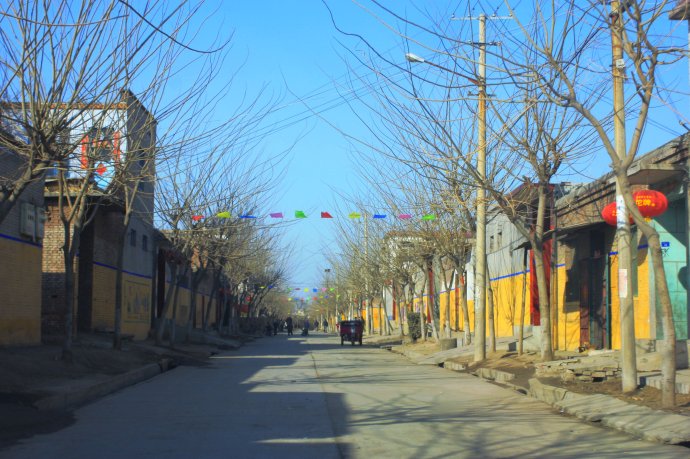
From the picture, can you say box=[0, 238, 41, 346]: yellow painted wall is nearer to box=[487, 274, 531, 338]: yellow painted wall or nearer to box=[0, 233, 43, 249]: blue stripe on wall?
box=[0, 233, 43, 249]: blue stripe on wall

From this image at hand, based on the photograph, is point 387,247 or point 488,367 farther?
point 387,247

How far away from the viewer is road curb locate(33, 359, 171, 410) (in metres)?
12.4

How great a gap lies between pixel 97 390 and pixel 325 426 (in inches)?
249

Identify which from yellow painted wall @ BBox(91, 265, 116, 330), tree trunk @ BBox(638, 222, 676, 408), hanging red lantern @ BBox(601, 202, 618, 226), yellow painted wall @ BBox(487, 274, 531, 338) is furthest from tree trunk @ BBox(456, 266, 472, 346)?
tree trunk @ BBox(638, 222, 676, 408)

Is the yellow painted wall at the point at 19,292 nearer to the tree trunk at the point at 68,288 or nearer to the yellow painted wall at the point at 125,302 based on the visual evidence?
the tree trunk at the point at 68,288

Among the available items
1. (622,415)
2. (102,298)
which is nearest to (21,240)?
(102,298)

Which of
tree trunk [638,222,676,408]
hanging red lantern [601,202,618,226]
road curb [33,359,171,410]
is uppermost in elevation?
hanging red lantern [601,202,618,226]

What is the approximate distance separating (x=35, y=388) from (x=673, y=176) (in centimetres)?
1328

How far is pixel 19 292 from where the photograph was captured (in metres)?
20.3

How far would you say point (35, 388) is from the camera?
13305mm

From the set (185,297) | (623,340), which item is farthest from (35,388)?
(185,297)

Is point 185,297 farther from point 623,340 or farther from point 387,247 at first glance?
point 623,340

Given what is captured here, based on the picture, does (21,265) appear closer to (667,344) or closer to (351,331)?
(667,344)

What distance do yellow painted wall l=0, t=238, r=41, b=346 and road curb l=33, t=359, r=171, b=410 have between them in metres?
3.52
